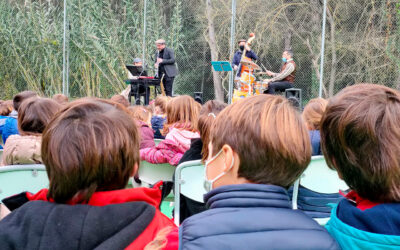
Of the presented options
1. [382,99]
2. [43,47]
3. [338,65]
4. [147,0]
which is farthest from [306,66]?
[382,99]

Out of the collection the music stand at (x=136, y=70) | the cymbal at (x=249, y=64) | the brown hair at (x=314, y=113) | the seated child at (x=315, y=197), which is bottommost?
the seated child at (x=315, y=197)

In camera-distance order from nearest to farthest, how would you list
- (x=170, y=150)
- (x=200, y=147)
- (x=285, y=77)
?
1. (x=200, y=147)
2. (x=170, y=150)
3. (x=285, y=77)

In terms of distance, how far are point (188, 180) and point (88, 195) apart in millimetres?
1262

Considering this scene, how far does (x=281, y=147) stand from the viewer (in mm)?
1139

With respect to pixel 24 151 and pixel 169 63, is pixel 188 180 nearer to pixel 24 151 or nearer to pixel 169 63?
pixel 24 151

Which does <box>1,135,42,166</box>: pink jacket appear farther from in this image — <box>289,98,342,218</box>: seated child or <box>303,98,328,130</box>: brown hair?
<box>303,98,328,130</box>: brown hair

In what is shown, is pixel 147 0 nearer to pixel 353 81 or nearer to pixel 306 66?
pixel 306 66

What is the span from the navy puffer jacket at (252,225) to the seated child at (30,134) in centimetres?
131

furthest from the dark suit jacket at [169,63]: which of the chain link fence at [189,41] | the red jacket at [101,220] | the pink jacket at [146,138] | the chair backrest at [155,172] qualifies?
the red jacket at [101,220]

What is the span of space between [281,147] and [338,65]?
8889 mm

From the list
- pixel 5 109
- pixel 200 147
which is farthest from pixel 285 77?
pixel 200 147

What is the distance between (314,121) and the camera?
264 centimetres

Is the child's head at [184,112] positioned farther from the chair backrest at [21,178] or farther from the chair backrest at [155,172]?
the chair backrest at [21,178]

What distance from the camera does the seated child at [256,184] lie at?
107 cm
